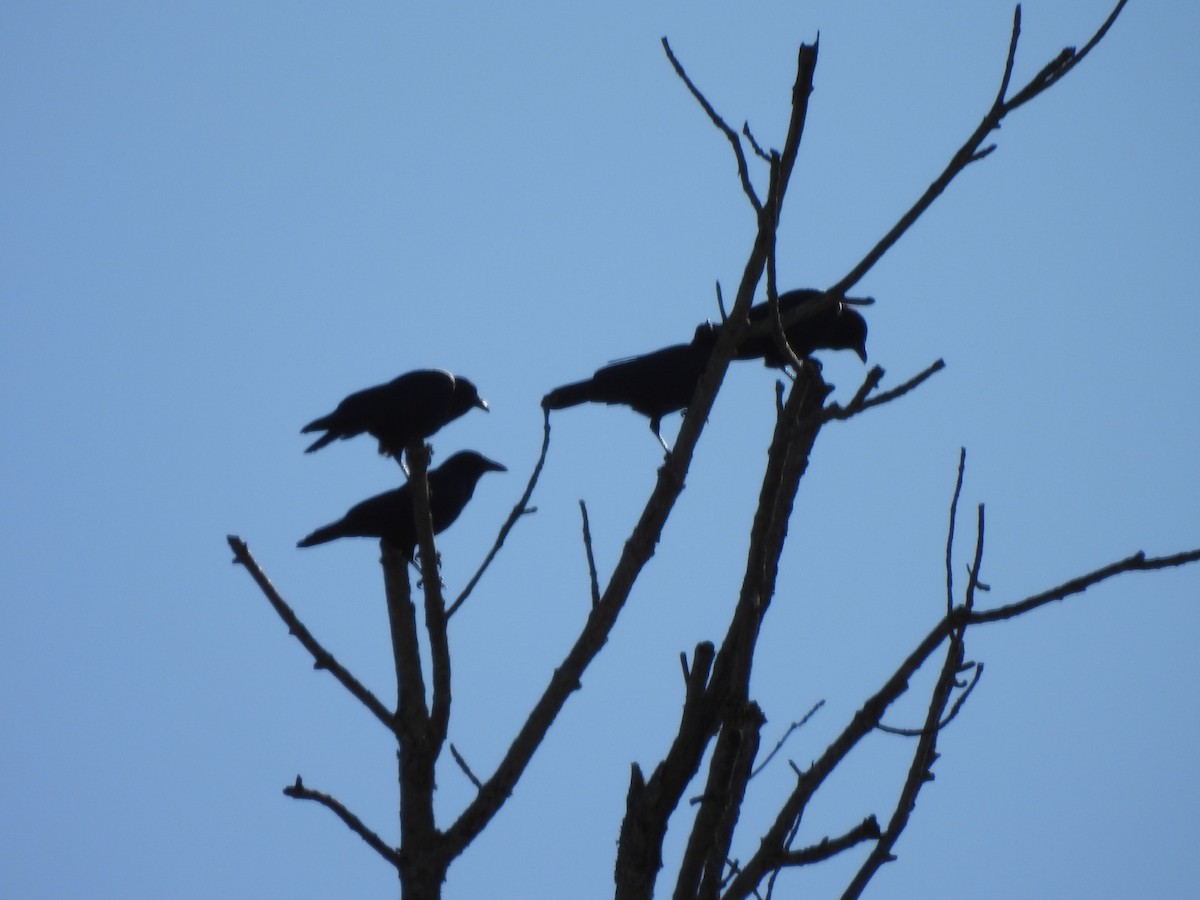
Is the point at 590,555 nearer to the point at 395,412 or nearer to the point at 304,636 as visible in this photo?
the point at 304,636

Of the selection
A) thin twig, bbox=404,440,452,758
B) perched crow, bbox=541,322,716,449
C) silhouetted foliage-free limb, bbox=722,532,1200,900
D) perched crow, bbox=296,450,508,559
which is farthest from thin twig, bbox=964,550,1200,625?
perched crow, bbox=541,322,716,449

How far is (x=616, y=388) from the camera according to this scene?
7.36 metres

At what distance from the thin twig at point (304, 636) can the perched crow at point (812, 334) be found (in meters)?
3.95

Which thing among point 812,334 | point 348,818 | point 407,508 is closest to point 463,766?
point 348,818

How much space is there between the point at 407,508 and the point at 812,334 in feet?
8.97

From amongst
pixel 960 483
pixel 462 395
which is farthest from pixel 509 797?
pixel 462 395

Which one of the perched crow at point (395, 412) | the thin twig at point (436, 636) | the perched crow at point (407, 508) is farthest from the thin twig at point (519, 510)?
the perched crow at point (395, 412)

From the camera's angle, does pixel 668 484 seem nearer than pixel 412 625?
Yes

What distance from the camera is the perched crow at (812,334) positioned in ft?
24.4

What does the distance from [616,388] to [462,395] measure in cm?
109

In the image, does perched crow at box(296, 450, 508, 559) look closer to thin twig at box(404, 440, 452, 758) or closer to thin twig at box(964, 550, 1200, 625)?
thin twig at box(404, 440, 452, 758)

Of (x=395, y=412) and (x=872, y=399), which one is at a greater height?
(x=395, y=412)

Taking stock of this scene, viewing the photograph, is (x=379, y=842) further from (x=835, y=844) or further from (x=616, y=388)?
(x=616, y=388)

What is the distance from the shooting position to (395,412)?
7.48 m
